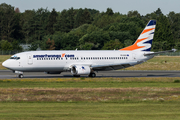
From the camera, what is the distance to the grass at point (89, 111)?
16500mm

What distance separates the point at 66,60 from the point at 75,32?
108 metres

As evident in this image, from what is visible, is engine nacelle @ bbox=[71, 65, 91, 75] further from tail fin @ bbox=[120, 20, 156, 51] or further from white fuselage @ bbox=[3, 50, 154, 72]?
tail fin @ bbox=[120, 20, 156, 51]

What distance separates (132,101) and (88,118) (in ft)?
23.2

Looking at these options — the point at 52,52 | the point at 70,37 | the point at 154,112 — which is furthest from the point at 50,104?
the point at 70,37

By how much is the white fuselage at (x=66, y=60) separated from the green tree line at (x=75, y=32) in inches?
2819

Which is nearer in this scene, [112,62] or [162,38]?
[112,62]

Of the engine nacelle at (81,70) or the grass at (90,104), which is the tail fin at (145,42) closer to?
the engine nacelle at (81,70)

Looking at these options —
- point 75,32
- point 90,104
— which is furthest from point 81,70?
point 75,32

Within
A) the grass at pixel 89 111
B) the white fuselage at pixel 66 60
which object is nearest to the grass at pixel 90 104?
the grass at pixel 89 111

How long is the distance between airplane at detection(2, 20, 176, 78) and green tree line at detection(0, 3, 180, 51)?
231 ft

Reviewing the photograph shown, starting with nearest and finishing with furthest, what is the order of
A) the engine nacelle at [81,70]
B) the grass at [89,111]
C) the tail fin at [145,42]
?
the grass at [89,111] < the engine nacelle at [81,70] < the tail fin at [145,42]

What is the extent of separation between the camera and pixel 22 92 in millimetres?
26578

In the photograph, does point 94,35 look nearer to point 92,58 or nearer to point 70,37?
point 70,37

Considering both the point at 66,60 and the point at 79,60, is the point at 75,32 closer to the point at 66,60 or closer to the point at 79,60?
the point at 79,60
